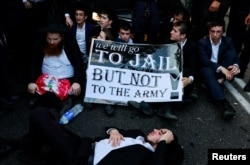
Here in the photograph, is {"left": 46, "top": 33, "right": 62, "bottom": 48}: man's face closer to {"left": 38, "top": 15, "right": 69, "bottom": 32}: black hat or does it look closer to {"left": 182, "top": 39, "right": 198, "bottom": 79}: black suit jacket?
{"left": 38, "top": 15, "right": 69, "bottom": 32}: black hat

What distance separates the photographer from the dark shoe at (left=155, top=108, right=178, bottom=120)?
4707mm

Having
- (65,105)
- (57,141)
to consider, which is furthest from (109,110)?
(57,141)

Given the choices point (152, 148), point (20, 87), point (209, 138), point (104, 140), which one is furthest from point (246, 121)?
point (20, 87)

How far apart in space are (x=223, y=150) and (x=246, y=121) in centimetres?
78

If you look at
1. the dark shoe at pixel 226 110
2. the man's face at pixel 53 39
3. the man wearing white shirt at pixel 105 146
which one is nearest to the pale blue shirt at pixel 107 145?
the man wearing white shirt at pixel 105 146

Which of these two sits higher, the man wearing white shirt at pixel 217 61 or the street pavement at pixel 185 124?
the man wearing white shirt at pixel 217 61

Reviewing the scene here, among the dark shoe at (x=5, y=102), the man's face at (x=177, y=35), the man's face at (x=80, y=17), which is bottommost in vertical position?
the dark shoe at (x=5, y=102)

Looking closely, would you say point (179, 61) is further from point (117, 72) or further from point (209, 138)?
point (209, 138)

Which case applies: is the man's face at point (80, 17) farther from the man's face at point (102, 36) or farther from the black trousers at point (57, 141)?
the black trousers at point (57, 141)

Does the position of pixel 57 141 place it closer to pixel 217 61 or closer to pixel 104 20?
pixel 104 20

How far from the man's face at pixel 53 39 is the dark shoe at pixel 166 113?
5.18 feet

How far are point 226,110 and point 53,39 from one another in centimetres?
241

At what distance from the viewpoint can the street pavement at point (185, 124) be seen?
14.3ft

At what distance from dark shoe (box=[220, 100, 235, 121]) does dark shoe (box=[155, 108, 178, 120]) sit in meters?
0.63
